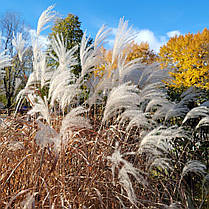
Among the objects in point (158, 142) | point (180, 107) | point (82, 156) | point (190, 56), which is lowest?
point (82, 156)

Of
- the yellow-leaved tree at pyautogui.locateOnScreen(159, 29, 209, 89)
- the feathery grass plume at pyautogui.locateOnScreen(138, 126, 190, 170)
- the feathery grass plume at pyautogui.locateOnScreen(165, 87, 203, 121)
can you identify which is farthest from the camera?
the yellow-leaved tree at pyautogui.locateOnScreen(159, 29, 209, 89)

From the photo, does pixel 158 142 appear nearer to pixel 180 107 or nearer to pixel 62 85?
pixel 62 85

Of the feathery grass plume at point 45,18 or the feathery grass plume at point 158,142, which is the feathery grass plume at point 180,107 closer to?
the feathery grass plume at point 158,142

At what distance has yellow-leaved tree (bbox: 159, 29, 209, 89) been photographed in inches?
283

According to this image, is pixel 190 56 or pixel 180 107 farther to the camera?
pixel 190 56

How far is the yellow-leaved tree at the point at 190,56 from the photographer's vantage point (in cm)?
720

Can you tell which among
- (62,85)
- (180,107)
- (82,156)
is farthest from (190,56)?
(82,156)

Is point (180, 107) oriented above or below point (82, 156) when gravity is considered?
above

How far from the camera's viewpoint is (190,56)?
768 centimetres

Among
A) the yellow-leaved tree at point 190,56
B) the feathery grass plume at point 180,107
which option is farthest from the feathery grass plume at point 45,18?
the yellow-leaved tree at point 190,56

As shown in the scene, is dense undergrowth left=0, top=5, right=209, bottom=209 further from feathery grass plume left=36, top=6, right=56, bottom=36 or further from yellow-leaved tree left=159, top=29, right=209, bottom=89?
yellow-leaved tree left=159, top=29, right=209, bottom=89

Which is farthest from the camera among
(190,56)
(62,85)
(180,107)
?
(190,56)

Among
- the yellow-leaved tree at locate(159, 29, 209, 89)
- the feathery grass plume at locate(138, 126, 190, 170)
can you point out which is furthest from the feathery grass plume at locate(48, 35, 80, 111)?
the yellow-leaved tree at locate(159, 29, 209, 89)

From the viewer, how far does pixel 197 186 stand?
132 inches
